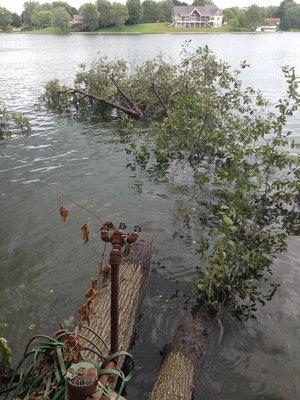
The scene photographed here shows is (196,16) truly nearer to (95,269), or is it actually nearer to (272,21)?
(272,21)

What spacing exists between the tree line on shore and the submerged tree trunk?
14116 cm

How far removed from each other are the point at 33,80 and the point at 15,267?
35262mm

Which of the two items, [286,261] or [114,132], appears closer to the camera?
[286,261]

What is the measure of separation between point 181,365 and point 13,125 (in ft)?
67.5

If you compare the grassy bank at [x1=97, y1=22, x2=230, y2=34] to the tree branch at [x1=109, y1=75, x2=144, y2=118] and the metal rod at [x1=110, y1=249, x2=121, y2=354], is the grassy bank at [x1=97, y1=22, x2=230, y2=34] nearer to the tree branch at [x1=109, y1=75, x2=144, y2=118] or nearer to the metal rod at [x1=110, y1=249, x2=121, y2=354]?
the tree branch at [x1=109, y1=75, x2=144, y2=118]

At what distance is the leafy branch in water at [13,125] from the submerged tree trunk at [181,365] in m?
17.5

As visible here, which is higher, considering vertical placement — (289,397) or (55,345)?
(55,345)

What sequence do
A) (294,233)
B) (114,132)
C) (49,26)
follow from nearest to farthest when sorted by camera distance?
1. (294,233)
2. (114,132)
3. (49,26)

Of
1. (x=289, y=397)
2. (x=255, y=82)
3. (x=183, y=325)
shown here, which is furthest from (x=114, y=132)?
(x=255, y=82)

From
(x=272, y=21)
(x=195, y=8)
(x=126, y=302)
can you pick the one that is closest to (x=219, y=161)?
(x=126, y=302)

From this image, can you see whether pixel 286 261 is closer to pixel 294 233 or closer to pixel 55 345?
pixel 294 233

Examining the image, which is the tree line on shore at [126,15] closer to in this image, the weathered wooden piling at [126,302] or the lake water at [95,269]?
the lake water at [95,269]

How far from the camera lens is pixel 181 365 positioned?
6.16 m

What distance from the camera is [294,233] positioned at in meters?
11.2
